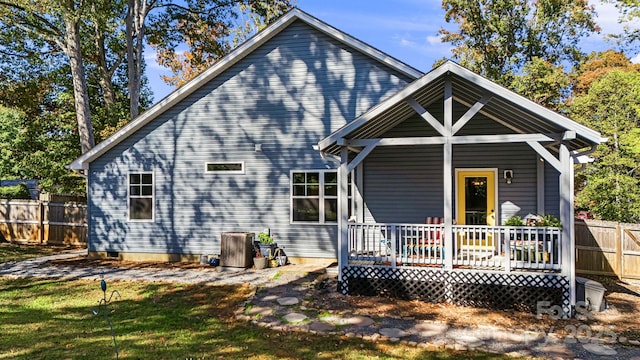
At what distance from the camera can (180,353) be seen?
205 inches

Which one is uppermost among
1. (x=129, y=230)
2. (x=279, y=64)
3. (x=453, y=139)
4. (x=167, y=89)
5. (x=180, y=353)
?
(x=167, y=89)

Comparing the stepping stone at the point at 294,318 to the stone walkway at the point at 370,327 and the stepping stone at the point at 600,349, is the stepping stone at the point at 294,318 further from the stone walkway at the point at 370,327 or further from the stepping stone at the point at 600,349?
the stepping stone at the point at 600,349

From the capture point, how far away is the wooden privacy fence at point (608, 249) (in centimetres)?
939

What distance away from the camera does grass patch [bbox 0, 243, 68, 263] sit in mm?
12375

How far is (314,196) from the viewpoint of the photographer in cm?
1088

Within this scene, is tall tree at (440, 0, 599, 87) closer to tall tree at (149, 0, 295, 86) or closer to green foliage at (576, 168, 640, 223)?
green foliage at (576, 168, 640, 223)

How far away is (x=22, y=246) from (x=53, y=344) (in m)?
11.3

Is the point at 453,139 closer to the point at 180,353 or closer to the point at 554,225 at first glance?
the point at 554,225

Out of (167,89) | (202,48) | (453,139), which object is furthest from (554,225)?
(167,89)

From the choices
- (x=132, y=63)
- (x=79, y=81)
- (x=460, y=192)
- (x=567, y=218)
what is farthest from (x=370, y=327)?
(x=132, y=63)

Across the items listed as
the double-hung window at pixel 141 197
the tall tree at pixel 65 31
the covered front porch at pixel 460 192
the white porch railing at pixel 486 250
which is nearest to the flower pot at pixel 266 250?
the covered front porch at pixel 460 192

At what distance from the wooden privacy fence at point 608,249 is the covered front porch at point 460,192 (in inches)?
51.7

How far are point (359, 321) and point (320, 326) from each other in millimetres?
658

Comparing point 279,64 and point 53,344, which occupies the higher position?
point 279,64
